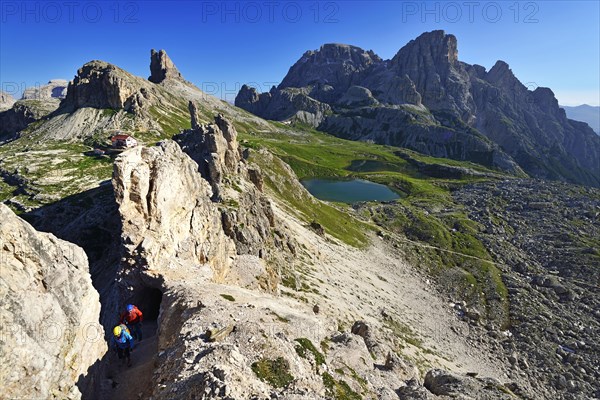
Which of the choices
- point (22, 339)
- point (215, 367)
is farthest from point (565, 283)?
point (22, 339)

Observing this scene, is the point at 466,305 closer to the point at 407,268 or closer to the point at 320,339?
the point at 407,268

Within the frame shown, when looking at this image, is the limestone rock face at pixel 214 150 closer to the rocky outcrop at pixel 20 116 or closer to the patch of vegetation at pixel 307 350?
the patch of vegetation at pixel 307 350

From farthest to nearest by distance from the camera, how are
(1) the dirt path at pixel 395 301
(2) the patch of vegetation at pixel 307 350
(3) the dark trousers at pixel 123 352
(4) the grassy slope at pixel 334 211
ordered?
(4) the grassy slope at pixel 334 211 → (1) the dirt path at pixel 395 301 → (2) the patch of vegetation at pixel 307 350 → (3) the dark trousers at pixel 123 352

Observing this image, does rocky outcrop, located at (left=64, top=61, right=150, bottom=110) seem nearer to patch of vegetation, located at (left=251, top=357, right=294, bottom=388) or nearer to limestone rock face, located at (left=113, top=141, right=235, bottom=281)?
limestone rock face, located at (left=113, top=141, right=235, bottom=281)

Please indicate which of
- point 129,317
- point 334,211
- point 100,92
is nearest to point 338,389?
point 129,317

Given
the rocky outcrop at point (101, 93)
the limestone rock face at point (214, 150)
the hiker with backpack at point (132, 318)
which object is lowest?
the hiker with backpack at point (132, 318)

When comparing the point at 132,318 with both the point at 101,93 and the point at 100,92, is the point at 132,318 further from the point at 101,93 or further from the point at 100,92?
the point at 100,92

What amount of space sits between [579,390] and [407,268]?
47.6 m

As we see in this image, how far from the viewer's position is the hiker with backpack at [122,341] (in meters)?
21.3

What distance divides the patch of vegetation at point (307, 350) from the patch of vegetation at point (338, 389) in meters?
1.07

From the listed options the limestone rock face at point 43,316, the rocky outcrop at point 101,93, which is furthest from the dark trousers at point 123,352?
the rocky outcrop at point 101,93

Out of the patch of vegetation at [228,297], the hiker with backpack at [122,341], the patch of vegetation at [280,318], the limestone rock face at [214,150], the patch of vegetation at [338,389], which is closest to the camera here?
the hiker with backpack at [122,341]

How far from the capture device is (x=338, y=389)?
22.2 m

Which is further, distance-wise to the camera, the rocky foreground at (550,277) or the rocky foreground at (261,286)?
the rocky foreground at (550,277)
